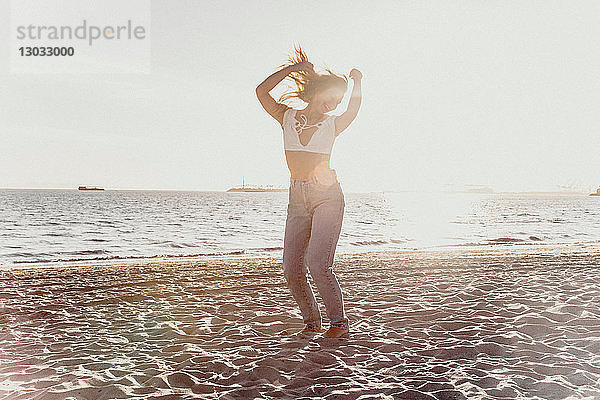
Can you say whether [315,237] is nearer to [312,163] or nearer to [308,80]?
[312,163]

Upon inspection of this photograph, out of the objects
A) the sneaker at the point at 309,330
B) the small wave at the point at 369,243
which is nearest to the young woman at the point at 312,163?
the sneaker at the point at 309,330

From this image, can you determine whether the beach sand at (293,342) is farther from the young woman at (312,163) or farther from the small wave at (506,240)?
the small wave at (506,240)

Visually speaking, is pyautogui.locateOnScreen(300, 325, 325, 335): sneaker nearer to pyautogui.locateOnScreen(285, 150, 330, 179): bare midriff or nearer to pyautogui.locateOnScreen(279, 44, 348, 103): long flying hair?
pyautogui.locateOnScreen(285, 150, 330, 179): bare midriff

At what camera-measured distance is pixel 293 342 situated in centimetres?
584

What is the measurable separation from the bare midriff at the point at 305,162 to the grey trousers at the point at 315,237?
0.26 ft

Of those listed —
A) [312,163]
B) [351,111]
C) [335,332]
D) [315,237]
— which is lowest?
[335,332]

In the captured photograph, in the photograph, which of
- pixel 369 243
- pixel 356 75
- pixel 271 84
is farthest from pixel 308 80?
pixel 369 243

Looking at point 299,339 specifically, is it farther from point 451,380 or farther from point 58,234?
point 58,234

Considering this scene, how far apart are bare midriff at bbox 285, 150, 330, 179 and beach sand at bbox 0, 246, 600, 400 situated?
6.39 ft

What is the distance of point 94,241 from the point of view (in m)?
29.7

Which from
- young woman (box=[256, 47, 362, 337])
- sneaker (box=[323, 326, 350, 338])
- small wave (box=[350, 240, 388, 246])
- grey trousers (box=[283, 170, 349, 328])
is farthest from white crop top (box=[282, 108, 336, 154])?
small wave (box=[350, 240, 388, 246])

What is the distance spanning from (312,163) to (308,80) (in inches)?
35.9

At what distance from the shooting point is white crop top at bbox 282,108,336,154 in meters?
5.45

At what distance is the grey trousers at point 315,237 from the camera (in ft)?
17.9
